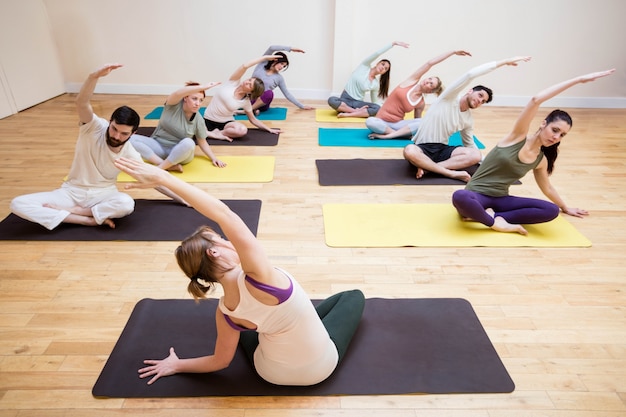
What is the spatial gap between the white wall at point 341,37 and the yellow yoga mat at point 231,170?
2454 millimetres

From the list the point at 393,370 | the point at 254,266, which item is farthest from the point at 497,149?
the point at 254,266

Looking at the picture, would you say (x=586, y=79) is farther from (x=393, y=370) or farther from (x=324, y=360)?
(x=324, y=360)

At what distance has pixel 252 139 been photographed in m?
4.27

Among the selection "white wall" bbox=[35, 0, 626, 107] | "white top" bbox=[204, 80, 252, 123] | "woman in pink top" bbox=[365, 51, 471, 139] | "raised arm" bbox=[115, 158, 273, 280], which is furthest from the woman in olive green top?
"white wall" bbox=[35, 0, 626, 107]

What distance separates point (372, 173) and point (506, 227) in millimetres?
1182

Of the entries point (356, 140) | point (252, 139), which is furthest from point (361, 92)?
point (252, 139)

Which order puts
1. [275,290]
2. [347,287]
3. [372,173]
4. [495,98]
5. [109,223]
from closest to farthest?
[275,290], [347,287], [109,223], [372,173], [495,98]

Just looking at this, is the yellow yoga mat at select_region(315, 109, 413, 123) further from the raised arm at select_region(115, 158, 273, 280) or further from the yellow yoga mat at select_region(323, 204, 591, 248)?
the raised arm at select_region(115, 158, 273, 280)

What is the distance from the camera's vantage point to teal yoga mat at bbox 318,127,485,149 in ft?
13.6

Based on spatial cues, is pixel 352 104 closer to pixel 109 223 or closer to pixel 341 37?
pixel 341 37

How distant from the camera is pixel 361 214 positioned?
9.29 feet

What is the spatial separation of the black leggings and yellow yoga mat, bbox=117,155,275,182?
1708 millimetres

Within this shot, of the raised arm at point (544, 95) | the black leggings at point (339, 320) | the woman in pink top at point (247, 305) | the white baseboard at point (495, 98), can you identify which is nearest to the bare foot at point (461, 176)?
the raised arm at point (544, 95)

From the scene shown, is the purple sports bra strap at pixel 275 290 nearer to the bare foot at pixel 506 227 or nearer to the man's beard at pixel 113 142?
the man's beard at pixel 113 142
